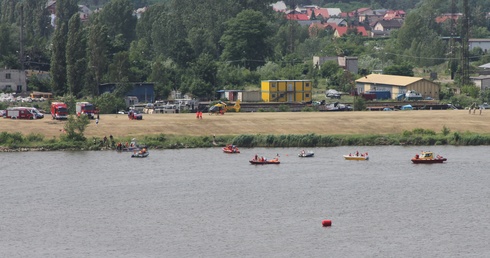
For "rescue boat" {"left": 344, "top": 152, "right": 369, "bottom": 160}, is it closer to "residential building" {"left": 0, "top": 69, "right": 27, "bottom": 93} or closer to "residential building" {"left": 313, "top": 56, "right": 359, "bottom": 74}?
"residential building" {"left": 0, "top": 69, "right": 27, "bottom": 93}

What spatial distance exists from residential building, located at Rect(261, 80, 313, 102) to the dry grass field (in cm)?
1275

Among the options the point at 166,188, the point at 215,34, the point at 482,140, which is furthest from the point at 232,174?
the point at 215,34

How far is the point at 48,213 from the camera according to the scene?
59.5m

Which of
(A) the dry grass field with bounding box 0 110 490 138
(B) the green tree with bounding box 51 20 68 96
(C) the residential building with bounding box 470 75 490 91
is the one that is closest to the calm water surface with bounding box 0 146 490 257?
(A) the dry grass field with bounding box 0 110 490 138

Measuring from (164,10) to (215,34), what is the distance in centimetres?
1727

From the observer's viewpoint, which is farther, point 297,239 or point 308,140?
point 308,140

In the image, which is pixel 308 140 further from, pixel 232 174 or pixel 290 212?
pixel 290 212

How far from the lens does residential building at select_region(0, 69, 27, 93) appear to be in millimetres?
117062

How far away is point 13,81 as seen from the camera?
4621 inches

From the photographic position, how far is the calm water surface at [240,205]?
5206 centimetres

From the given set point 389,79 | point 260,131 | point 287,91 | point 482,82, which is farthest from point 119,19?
point 260,131

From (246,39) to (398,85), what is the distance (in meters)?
26.7

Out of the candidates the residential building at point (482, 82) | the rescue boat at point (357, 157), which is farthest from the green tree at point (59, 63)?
the residential building at point (482, 82)

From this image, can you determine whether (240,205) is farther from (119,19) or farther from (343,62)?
(119,19)
